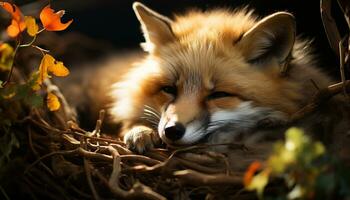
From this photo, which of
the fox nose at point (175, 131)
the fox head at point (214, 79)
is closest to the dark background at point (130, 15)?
the fox head at point (214, 79)

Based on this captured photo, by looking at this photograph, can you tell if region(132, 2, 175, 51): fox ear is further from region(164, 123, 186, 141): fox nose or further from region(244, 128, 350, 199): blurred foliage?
region(244, 128, 350, 199): blurred foliage

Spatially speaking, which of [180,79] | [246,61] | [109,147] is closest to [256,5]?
[246,61]

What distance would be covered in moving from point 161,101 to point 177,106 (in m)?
0.21

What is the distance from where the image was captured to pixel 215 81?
2.03 meters

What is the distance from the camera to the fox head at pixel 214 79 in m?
1.95

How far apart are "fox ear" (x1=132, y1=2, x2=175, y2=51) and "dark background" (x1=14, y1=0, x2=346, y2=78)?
717 mm

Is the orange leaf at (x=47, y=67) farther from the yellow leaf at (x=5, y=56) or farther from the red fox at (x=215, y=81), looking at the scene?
the red fox at (x=215, y=81)

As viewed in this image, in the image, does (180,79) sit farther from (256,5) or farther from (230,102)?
(256,5)

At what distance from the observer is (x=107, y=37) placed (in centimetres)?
361

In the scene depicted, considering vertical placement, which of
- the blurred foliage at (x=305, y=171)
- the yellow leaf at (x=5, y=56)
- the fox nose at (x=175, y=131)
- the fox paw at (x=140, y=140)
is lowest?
the fox paw at (x=140, y=140)

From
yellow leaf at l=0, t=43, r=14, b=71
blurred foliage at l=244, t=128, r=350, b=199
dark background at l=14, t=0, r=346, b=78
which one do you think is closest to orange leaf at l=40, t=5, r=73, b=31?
yellow leaf at l=0, t=43, r=14, b=71

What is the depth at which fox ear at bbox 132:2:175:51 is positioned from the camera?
7.26ft

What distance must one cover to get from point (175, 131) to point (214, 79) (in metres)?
0.33

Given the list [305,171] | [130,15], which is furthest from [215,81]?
[130,15]
